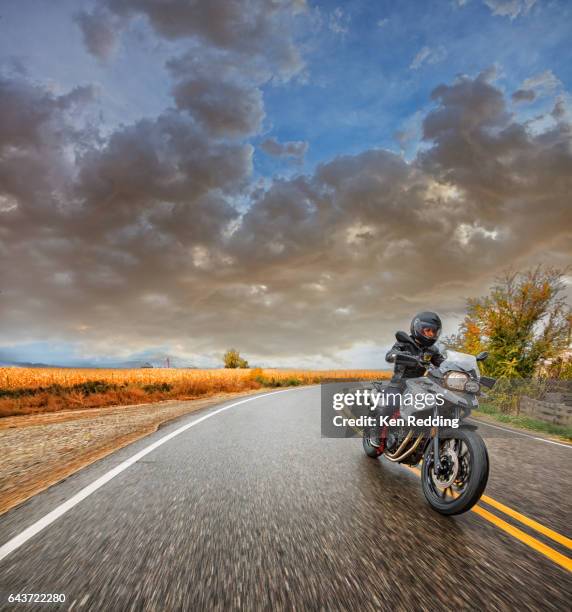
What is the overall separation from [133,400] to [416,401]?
13.9 metres

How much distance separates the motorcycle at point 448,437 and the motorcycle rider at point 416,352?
283 millimetres

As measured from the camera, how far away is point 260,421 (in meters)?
9.03

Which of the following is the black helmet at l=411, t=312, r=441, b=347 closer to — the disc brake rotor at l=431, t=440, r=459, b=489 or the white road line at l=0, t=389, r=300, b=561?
the disc brake rotor at l=431, t=440, r=459, b=489

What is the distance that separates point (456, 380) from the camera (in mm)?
3742

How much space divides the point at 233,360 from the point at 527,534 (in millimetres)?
67011

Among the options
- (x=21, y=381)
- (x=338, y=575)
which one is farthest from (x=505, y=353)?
(x=21, y=381)

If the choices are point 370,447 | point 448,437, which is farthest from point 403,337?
point 370,447

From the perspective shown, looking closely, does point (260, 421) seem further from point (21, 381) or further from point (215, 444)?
point (21, 381)

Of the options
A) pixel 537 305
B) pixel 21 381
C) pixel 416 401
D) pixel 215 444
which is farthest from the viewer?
pixel 21 381

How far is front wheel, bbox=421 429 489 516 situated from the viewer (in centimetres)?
316

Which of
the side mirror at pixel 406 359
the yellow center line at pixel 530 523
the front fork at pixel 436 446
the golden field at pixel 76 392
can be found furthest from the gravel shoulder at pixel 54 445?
the yellow center line at pixel 530 523

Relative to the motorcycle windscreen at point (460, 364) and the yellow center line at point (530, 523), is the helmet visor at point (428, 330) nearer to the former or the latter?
the motorcycle windscreen at point (460, 364)

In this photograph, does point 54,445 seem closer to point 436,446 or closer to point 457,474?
point 436,446

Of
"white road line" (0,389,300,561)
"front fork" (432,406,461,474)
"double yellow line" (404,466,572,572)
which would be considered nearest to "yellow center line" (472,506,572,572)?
"double yellow line" (404,466,572,572)
